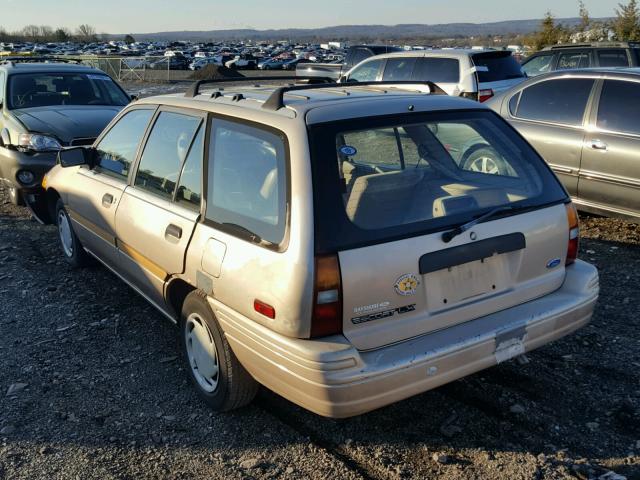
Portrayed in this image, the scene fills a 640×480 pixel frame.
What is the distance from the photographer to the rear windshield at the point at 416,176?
2.82 metres

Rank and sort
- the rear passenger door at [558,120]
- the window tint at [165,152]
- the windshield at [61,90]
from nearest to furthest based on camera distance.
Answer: the window tint at [165,152] < the rear passenger door at [558,120] < the windshield at [61,90]

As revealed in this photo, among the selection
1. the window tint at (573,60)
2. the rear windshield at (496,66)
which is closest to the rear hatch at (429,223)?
the rear windshield at (496,66)

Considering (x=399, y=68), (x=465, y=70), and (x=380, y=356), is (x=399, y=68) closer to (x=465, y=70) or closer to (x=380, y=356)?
(x=465, y=70)

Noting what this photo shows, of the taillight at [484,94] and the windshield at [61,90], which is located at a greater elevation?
the windshield at [61,90]

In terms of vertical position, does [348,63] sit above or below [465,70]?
below

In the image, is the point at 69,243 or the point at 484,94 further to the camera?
the point at 484,94

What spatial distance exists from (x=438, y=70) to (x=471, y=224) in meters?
9.97

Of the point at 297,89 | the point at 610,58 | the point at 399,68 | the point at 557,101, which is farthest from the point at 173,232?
the point at 610,58

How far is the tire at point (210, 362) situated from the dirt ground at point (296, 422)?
0.13 m

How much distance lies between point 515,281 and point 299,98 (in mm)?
1483

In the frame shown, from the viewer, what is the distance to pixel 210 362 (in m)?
→ 3.51

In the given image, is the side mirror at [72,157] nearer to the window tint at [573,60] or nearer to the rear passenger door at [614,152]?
the rear passenger door at [614,152]

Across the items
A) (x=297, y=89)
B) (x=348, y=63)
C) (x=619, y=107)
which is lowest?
(x=348, y=63)

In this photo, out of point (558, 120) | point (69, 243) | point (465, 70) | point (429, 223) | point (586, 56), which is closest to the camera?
point (429, 223)
